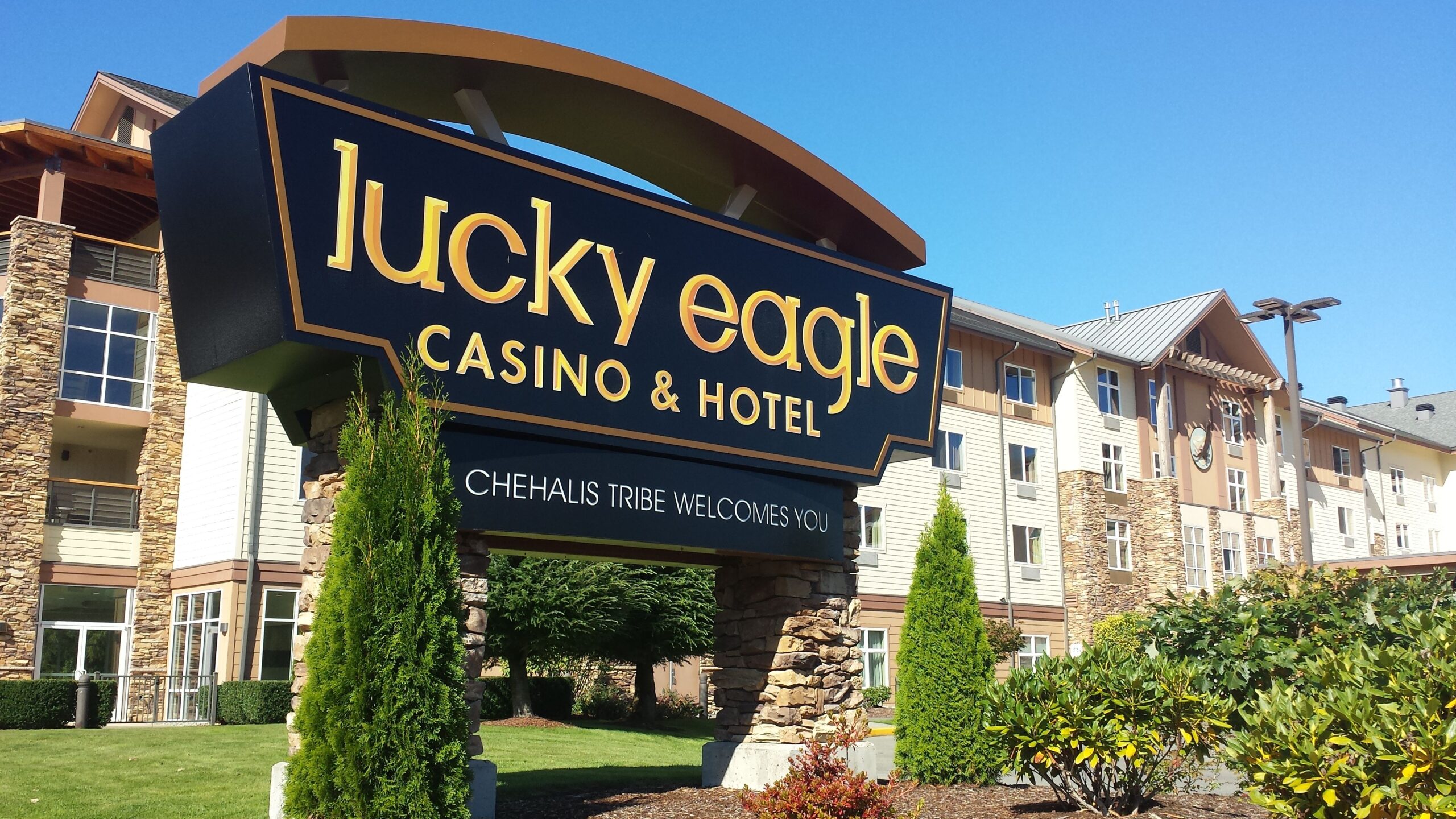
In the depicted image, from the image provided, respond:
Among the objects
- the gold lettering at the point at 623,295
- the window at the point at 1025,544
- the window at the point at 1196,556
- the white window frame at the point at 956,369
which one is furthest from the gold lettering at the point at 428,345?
the window at the point at 1196,556

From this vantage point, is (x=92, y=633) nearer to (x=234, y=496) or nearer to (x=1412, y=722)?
(x=234, y=496)

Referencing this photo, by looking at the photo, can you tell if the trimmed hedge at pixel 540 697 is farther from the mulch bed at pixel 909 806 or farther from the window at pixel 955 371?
the mulch bed at pixel 909 806

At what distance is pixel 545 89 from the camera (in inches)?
439

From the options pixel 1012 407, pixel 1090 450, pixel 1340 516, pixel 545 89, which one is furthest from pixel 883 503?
pixel 1340 516

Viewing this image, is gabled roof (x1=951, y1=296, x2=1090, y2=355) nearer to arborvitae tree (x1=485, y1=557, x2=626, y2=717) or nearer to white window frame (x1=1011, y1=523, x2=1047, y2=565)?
white window frame (x1=1011, y1=523, x2=1047, y2=565)

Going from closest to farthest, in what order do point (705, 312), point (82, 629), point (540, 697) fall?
point (705, 312) → point (82, 629) → point (540, 697)

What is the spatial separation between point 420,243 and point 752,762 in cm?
619

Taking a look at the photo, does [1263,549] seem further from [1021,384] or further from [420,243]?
[420,243]

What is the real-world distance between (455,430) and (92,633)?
20923mm

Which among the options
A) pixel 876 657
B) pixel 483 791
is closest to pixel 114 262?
pixel 876 657

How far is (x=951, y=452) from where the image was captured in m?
35.3

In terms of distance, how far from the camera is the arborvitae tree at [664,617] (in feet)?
84.2

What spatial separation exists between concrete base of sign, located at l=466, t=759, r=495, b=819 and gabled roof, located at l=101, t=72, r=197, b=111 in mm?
24628

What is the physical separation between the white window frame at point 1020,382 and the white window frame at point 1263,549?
13404 millimetres
